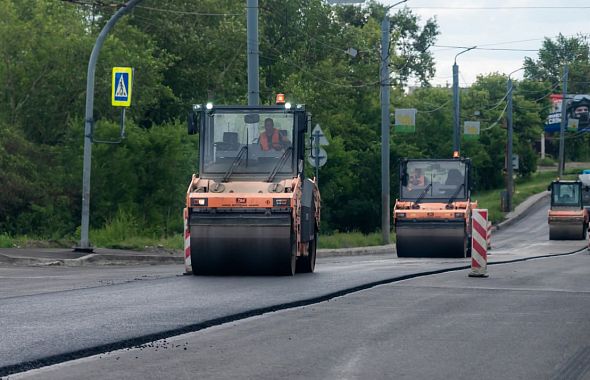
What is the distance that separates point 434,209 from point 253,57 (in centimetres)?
740

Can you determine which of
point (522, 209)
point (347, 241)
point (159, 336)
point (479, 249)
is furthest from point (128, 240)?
point (522, 209)

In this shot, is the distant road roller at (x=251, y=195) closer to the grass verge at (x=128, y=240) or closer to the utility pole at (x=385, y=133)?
the grass verge at (x=128, y=240)

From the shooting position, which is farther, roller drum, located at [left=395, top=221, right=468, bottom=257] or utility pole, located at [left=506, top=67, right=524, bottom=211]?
utility pole, located at [left=506, top=67, right=524, bottom=211]

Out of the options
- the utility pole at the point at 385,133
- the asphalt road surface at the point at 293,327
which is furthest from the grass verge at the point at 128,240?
the asphalt road surface at the point at 293,327

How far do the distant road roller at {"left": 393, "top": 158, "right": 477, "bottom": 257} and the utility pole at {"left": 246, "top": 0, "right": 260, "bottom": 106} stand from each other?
6.27 m

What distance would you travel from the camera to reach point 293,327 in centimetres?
1171

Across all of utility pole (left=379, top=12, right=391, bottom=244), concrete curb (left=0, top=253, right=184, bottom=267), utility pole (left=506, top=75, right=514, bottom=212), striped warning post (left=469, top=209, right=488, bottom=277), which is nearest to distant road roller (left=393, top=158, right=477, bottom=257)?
concrete curb (left=0, top=253, right=184, bottom=267)

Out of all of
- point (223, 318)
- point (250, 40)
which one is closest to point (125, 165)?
point (250, 40)

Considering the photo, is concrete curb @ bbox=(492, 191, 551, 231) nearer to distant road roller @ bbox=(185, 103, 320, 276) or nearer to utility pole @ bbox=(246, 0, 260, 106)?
utility pole @ bbox=(246, 0, 260, 106)

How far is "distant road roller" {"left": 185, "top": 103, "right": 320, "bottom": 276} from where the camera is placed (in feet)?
61.7

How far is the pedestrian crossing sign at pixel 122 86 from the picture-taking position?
89.7ft

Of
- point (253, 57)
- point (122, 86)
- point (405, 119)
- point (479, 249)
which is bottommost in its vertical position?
point (479, 249)

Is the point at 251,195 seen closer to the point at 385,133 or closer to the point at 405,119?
the point at 385,133

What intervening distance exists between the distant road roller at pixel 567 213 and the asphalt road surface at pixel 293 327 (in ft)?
125
